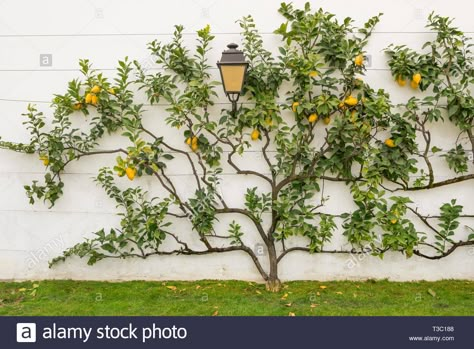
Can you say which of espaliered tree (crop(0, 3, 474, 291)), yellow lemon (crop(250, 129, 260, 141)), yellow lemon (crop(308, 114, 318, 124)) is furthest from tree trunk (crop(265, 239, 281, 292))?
yellow lemon (crop(308, 114, 318, 124))

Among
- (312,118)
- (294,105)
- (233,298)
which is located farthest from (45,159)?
(312,118)

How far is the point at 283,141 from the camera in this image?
Answer: 350cm

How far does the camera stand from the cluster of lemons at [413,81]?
3398 millimetres

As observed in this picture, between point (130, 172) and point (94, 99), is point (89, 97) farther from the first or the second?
point (130, 172)

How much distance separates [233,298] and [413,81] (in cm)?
230

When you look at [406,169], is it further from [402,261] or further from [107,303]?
[107,303]

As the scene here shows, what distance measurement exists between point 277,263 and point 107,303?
1.43 meters

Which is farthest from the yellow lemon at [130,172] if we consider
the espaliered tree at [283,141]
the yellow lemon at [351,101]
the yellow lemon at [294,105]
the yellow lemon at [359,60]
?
the yellow lemon at [359,60]

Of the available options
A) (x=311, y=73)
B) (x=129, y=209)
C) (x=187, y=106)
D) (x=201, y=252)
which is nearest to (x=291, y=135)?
(x=311, y=73)

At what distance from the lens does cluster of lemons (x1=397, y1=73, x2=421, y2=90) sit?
3.40 metres

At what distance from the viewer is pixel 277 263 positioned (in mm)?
3631

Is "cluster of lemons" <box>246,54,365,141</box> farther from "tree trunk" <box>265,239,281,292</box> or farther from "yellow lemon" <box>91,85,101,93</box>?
"yellow lemon" <box>91,85,101,93</box>

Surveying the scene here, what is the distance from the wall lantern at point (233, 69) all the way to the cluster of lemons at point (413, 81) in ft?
4.33

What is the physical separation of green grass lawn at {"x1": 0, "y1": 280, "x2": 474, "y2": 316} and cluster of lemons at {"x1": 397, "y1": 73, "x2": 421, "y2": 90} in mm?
1680
